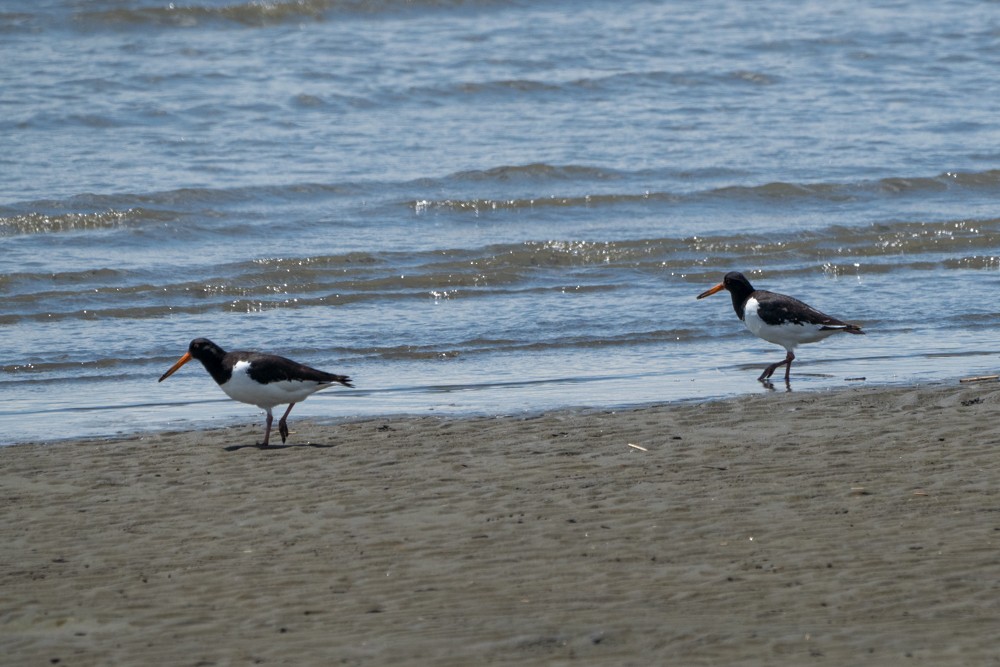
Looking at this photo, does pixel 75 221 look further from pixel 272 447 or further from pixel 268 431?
pixel 272 447

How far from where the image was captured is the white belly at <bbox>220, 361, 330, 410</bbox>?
8125mm

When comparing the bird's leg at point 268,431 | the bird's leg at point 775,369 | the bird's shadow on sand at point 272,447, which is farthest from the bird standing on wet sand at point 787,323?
the bird's leg at point 268,431

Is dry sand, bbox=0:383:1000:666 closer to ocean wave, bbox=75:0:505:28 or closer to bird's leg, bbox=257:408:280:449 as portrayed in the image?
bird's leg, bbox=257:408:280:449

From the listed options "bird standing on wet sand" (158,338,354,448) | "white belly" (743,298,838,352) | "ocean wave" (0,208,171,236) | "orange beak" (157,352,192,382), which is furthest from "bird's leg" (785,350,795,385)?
"ocean wave" (0,208,171,236)

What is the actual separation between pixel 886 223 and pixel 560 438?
364 inches

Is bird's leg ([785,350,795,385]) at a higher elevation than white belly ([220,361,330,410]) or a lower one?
lower

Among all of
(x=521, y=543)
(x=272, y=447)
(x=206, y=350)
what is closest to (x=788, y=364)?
(x=272, y=447)

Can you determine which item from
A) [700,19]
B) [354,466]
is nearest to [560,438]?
[354,466]

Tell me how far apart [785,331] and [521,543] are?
182 inches

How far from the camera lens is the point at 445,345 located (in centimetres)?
1102

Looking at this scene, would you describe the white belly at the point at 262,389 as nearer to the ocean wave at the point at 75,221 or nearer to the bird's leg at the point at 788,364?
the bird's leg at the point at 788,364

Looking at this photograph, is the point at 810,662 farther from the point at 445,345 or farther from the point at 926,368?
the point at 445,345

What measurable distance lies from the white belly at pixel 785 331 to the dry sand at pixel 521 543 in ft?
5.85

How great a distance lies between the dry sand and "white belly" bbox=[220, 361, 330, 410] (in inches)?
8.7
